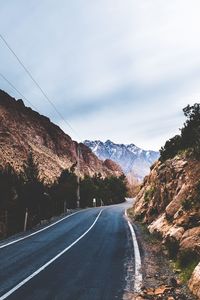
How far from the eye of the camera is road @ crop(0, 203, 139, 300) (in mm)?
8250

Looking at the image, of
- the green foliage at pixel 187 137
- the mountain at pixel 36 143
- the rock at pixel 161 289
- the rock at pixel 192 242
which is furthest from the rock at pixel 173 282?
the mountain at pixel 36 143

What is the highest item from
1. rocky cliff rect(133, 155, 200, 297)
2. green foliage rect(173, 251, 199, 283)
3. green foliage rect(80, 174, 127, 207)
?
green foliage rect(80, 174, 127, 207)

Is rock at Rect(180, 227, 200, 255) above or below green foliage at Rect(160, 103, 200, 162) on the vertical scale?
below

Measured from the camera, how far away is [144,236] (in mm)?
18875

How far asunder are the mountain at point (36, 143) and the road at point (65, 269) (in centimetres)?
5859

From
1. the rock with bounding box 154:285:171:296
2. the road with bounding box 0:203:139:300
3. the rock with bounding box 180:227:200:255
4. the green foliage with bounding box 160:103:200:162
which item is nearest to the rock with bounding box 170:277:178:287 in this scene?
the rock with bounding box 154:285:171:296

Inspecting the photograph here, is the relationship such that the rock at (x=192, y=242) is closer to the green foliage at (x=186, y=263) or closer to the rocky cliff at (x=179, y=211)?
the rocky cliff at (x=179, y=211)

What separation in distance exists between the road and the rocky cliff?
164 centimetres

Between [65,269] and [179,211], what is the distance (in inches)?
268

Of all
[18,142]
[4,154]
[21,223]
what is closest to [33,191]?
[21,223]

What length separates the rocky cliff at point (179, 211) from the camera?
11.1 metres

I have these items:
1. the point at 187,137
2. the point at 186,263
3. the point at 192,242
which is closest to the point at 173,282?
the point at 186,263

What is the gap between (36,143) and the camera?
108 m

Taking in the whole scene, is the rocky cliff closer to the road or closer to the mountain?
the road
